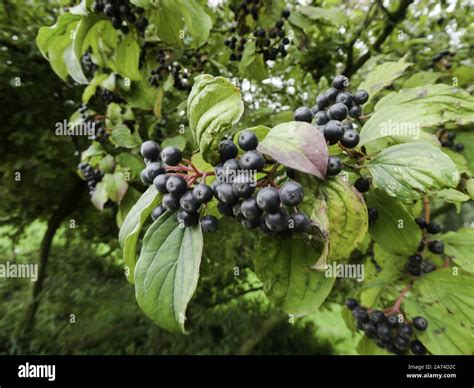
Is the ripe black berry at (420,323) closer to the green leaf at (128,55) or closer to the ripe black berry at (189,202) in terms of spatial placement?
the ripe black berry at (189,202)

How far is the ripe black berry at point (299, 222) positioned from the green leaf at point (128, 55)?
63.5 inches

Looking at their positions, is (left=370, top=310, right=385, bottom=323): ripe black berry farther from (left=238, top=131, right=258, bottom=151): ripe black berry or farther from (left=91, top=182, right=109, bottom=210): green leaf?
(left=91, top=182, right=109, bottom=210): green leaf

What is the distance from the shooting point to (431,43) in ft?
9.04

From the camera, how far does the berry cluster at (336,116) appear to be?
92 cm

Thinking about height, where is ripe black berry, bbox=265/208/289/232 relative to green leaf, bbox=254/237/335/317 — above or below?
above

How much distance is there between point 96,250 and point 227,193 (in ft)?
12.3

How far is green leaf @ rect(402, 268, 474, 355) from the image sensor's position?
4.92ft

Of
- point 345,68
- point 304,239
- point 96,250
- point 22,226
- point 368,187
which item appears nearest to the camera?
point 304,239

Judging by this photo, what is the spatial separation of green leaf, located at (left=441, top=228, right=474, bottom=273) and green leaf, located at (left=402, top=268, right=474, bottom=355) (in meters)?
0.10

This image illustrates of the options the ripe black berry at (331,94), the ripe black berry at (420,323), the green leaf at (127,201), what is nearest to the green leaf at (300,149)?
A: the ripe black berry at (331,94)

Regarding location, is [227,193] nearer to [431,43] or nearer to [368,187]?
[368,187]

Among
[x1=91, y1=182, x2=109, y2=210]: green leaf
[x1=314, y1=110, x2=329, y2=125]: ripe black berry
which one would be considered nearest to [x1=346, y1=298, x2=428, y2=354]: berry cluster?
[x1=314, y1=110, x2=329, y2=125]: ripe black berry
